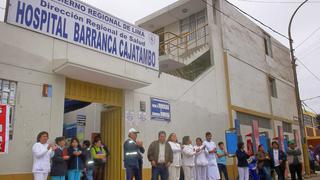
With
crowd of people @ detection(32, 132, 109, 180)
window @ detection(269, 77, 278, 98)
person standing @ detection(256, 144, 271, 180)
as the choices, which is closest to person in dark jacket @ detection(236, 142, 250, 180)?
person standing @ detection(256, 144, 271, 180)

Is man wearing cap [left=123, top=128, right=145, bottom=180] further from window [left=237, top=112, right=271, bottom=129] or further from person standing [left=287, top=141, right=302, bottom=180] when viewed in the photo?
window [left=237, top=112, right=271, bottom=129]

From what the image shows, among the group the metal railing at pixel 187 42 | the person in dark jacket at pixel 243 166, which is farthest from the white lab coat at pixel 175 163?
the metal railing at pixel 187 42

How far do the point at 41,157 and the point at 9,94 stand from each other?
175cm

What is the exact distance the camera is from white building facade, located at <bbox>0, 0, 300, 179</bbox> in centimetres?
793

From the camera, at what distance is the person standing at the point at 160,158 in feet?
27.8

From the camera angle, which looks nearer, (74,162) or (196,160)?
(74,162)

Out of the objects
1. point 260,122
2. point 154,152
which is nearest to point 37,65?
point 154,152

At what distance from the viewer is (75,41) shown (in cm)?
934

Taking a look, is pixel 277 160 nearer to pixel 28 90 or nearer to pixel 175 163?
pixel 175 163

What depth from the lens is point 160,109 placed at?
457 inches

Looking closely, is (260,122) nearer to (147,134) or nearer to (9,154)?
(147,134)

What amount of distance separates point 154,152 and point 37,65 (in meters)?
3.84

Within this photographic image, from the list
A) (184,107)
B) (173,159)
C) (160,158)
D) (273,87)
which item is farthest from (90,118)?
(273,87)

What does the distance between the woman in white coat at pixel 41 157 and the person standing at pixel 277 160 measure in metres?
8.44
